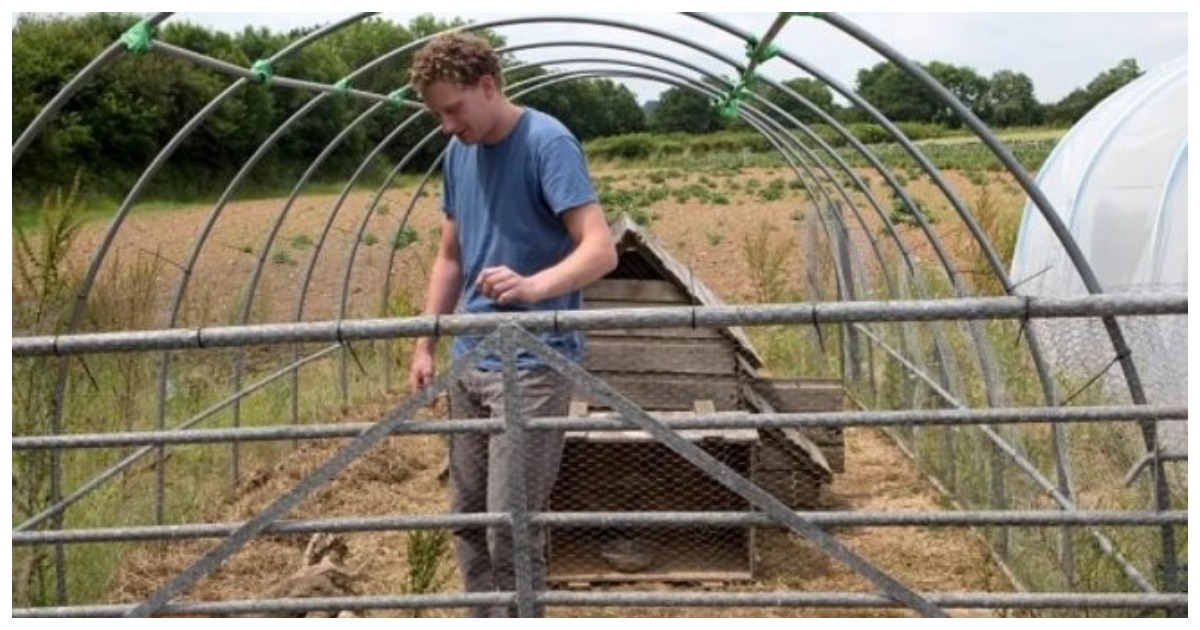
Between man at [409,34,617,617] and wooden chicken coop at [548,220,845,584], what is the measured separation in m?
1.39

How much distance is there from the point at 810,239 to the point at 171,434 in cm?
963

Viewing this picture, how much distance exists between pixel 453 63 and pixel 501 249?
1.72 feet

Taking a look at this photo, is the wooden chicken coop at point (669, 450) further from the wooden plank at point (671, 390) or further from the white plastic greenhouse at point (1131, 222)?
the white plastic greenhouse at point (1131, 222)

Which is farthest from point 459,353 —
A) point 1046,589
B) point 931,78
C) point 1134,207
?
point 1134,207

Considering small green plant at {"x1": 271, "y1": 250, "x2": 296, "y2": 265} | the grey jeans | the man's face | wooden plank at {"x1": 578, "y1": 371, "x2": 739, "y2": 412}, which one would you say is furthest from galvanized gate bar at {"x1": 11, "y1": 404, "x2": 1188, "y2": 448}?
small green plant at {"x1": 271, "y1": 250, "x2": 296, "y2": 265}

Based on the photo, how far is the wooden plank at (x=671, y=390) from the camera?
6469 millimetres

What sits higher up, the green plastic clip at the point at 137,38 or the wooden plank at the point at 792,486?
the green plastic clip at the point at 137,38

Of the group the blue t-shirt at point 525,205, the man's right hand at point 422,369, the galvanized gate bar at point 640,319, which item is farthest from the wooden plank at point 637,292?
the galvanized gate bar at point 640,319

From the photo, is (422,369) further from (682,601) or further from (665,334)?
(665,334)

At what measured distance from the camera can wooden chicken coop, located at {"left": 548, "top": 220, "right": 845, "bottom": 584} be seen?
18.7ft

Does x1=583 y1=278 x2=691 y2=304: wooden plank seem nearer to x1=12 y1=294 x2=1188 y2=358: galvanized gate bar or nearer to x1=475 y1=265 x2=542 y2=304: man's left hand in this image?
x1=475 y1=265 x2=542 y2=304: man's left hand

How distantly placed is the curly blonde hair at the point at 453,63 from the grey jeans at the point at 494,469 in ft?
2.62

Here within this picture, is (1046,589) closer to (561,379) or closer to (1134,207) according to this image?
(561,379)

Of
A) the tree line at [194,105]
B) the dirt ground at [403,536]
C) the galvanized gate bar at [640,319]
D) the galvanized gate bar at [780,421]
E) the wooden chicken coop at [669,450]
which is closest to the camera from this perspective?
the galvanized gate bar at [640,319]
